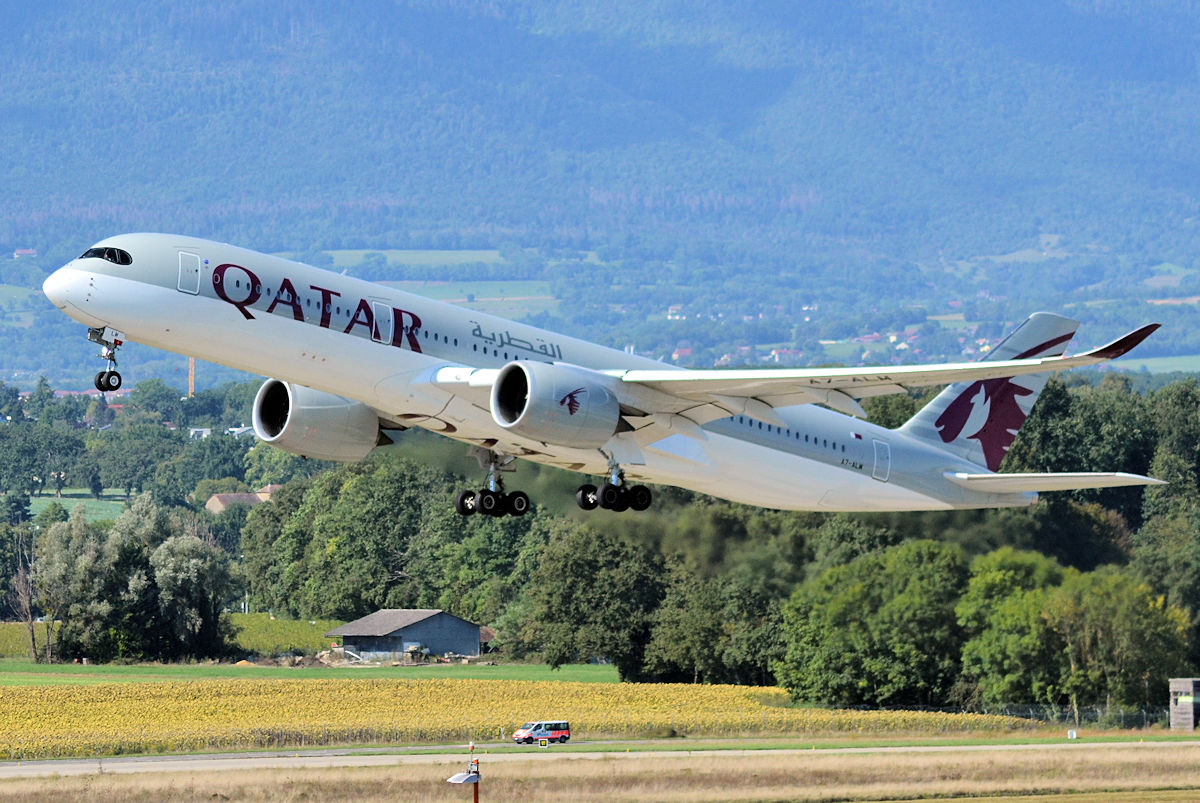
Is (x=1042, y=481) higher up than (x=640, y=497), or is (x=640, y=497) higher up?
(x=1042, y=481)

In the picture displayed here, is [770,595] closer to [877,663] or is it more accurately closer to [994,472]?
[994,472]

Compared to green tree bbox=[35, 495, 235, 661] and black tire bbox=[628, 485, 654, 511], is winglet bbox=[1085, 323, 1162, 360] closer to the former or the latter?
black tire bbox=[628, 485, 654, 511]

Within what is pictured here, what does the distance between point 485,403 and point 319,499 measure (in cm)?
9251

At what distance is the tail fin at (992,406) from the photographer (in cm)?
4484

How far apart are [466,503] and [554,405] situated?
5782 millimetres

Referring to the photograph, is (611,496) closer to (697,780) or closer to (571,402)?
(571,402)

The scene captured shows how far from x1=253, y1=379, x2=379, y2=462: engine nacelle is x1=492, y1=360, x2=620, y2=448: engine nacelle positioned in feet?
16.4

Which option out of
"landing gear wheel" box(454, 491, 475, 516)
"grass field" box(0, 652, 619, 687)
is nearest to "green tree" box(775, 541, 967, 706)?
"landing gear wheel" box(454, 491, 475, 516)

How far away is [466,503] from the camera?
1564 inches

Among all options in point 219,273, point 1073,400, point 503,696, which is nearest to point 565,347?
point 219,273

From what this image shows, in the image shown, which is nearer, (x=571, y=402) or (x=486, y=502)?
(x=571, y=402)

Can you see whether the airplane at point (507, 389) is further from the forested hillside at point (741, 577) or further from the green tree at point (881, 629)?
the green tree at point (881, 629)

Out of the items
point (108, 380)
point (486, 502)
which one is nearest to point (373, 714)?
point (486, 502)

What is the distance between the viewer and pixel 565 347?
37688 millimetres
